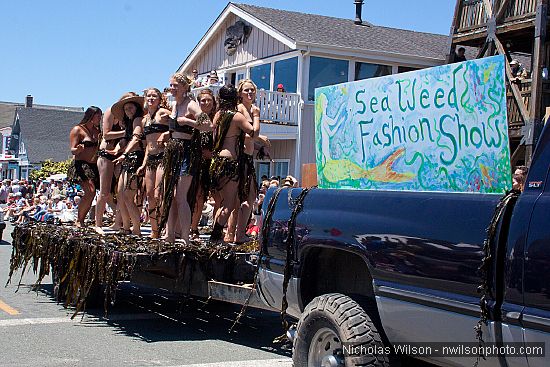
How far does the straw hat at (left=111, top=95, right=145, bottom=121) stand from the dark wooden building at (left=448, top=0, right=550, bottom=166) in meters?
8.44

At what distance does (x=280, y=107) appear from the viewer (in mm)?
22297

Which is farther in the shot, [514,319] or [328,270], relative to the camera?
[328,270]

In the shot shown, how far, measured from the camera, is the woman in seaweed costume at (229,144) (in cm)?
838

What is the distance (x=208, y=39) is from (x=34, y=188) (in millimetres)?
18940

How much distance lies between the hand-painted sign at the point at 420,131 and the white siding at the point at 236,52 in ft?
59.3

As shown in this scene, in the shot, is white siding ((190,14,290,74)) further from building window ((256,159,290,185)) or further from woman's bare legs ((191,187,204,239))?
woman's bare legs ((191,187,204,239))

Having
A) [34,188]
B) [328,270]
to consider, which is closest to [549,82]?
[328,270]

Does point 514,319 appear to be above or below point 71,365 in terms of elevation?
above

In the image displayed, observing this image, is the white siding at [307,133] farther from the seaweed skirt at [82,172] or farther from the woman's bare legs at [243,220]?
the woman's bare legs at [243,220]

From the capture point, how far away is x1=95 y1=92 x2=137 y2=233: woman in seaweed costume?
9.76m

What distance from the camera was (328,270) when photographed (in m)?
5.35

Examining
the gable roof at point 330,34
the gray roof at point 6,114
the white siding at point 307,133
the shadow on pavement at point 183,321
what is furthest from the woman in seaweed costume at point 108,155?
the gray roof at point 6,114

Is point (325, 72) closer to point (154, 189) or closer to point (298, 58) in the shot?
point (298, 58)

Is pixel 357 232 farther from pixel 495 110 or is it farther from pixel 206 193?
pixel 206 193
